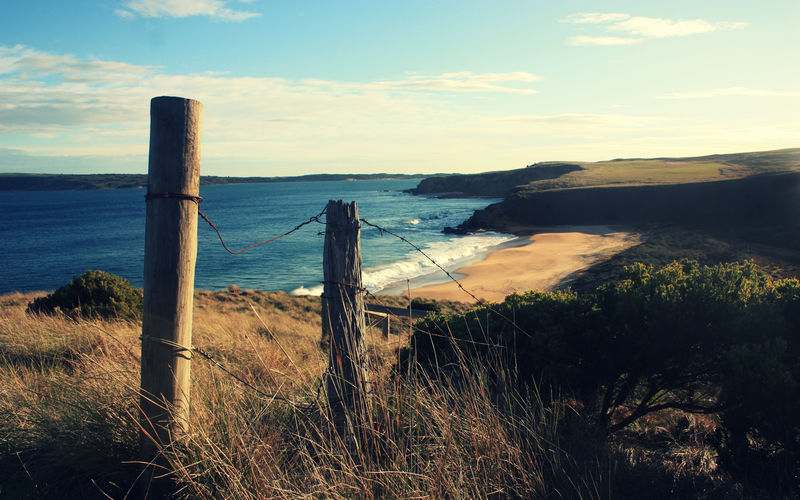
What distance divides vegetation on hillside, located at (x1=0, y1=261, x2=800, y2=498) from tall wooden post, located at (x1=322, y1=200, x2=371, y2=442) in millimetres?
137

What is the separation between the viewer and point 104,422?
129 inches

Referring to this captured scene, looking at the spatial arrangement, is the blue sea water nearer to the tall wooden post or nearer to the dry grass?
the dry grass

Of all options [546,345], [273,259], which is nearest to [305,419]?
[546,345]

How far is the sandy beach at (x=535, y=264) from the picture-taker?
24344 mm

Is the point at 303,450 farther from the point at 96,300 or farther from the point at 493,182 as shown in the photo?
the point at 493,182

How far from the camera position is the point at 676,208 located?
159ft

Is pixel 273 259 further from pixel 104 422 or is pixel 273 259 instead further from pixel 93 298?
pixel 104 422

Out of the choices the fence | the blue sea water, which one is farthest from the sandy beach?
the fence

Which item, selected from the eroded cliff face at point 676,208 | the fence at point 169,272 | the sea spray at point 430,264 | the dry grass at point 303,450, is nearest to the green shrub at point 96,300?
the dry grass at point 303,450

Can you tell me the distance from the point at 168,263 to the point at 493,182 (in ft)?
413

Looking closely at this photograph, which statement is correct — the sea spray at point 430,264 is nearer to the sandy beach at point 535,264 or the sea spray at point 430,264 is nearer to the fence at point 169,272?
the sandy beach at point 535,264

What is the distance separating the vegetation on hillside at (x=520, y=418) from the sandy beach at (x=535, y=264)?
55.1ft

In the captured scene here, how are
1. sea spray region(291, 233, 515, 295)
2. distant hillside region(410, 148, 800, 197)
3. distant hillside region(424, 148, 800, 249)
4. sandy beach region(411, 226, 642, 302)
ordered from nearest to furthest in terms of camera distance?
sandy beach region(411, 226, 642, 302) < sea spray region(291, 233, 515, 295) < distant hillside region(424, 148, 800, 249) < distant hillside region(410, 148, 800, 197)

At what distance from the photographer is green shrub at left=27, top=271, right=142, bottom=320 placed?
9.32 meters
